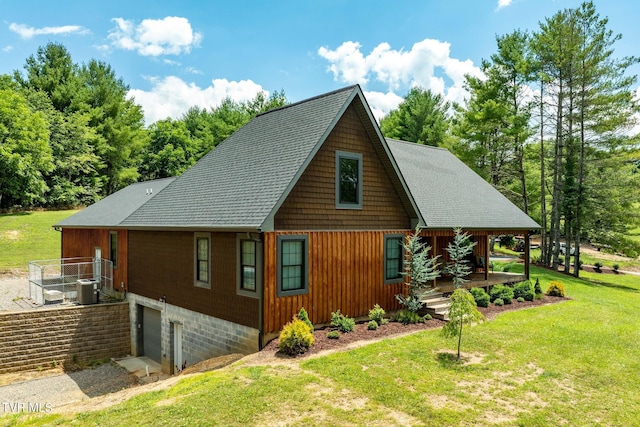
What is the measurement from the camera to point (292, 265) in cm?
1180

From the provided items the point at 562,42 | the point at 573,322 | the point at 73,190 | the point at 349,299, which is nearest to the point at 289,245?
the point at 349,299

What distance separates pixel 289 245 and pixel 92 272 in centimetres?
1385

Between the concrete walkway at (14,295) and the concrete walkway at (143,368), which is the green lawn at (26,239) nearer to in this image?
the concrete walkway at (14,295)

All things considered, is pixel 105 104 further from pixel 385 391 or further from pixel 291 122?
pixel 385 391

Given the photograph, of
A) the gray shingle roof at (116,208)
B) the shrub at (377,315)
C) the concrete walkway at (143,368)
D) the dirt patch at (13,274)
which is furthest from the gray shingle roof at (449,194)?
the dirt patch at (13,274)

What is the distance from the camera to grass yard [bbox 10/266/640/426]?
7.09 meters

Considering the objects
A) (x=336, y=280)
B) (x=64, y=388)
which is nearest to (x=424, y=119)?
(x=336, y=280)

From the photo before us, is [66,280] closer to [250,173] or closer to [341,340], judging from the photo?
[250,173]

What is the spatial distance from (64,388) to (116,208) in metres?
10.6

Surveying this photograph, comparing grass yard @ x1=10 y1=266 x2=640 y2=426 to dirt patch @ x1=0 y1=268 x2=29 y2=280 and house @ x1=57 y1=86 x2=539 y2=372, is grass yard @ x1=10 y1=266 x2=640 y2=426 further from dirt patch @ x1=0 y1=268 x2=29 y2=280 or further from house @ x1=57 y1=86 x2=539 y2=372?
dirt patch @ x1=0 y1=268 x2=29 y2=280

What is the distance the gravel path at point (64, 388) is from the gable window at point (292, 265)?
6901 millimetres

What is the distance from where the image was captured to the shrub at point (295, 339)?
34.0ft

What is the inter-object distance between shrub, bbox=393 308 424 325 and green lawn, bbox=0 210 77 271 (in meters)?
25.5

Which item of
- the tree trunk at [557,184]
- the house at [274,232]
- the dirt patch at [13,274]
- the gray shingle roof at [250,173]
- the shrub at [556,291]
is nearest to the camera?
the house at [274,232]
